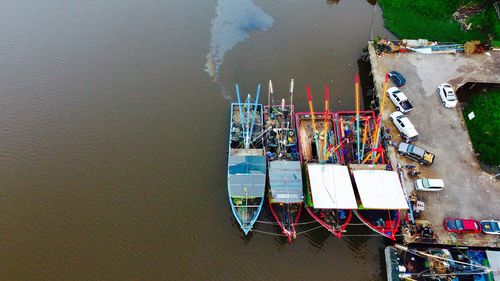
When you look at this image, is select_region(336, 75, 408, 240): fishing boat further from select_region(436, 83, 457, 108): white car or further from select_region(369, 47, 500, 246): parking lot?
select_region(436, 83, 457, 108): white car

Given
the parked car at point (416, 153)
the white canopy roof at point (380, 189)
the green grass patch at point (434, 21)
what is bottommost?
the white canopy roof at point (380, 189)

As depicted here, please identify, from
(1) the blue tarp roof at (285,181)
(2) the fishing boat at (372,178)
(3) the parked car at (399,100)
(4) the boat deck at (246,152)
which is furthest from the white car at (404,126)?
(4) the boat deck at (246,152)

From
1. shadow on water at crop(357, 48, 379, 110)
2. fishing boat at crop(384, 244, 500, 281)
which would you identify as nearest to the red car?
fishing boat at crop(384, 244, 500, 281)

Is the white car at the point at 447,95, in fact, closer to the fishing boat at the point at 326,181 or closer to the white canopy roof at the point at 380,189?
the white canopy roof at the point at 380,189

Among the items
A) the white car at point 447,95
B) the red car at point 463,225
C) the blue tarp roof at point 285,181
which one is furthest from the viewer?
the white car at point 447,95

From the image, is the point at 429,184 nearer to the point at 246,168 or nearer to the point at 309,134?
the point at 309,134

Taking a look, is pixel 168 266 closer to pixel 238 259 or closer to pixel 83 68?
pixel 238 259

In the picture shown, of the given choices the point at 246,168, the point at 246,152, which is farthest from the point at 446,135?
the point at 246,168
